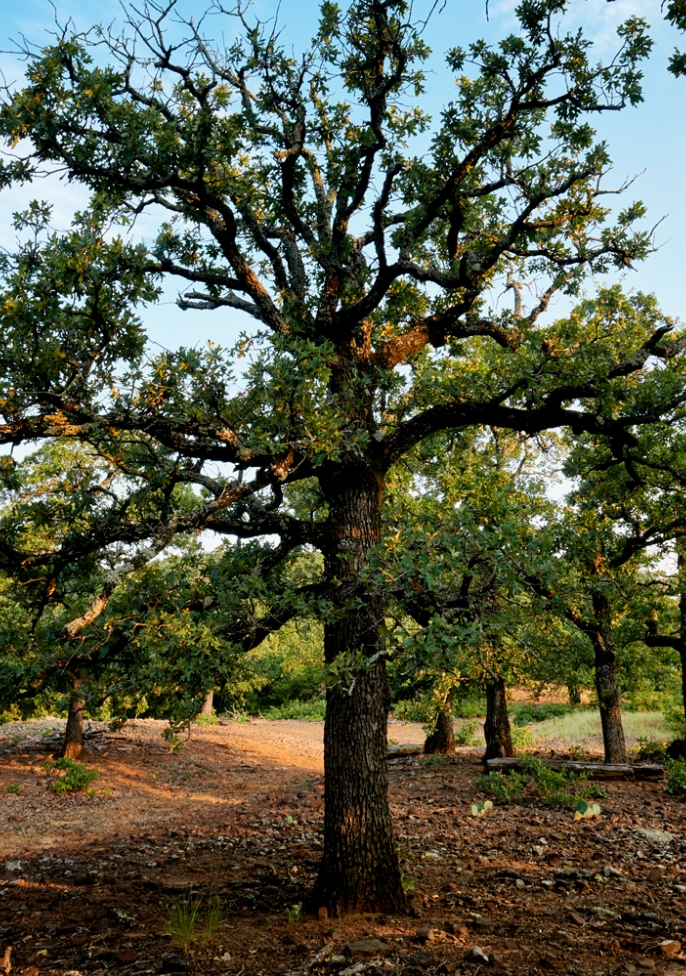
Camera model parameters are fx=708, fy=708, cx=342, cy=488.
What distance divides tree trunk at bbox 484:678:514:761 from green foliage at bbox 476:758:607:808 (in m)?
2.69

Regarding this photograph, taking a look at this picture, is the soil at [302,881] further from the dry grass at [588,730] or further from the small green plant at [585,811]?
the dry grass at [588,730]

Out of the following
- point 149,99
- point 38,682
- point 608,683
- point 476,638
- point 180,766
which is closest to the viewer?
point 476,638

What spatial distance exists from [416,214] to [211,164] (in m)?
2.14

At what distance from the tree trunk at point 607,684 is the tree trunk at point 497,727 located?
201 cm

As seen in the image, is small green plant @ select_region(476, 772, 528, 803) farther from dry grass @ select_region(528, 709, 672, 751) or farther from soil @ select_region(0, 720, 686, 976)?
dry grass @ select_region(528, 709, 672, 751)

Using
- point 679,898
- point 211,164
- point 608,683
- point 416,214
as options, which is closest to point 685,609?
point 608,683

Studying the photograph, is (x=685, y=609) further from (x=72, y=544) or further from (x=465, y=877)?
(x=72, y=544)

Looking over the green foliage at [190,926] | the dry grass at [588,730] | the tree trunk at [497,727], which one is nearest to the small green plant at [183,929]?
the green foliage at [190,926]

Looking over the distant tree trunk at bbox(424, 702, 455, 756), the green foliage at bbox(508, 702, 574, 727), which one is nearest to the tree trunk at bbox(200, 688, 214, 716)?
the distant tree trunk at bbox(424, 702, 455, 756)

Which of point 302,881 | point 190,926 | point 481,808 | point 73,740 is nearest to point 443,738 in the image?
point 481,808

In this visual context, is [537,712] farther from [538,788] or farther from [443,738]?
[538,788]

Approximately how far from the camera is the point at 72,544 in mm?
6145

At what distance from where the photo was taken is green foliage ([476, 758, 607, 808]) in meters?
11.1

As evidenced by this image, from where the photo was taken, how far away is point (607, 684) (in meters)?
14.9
